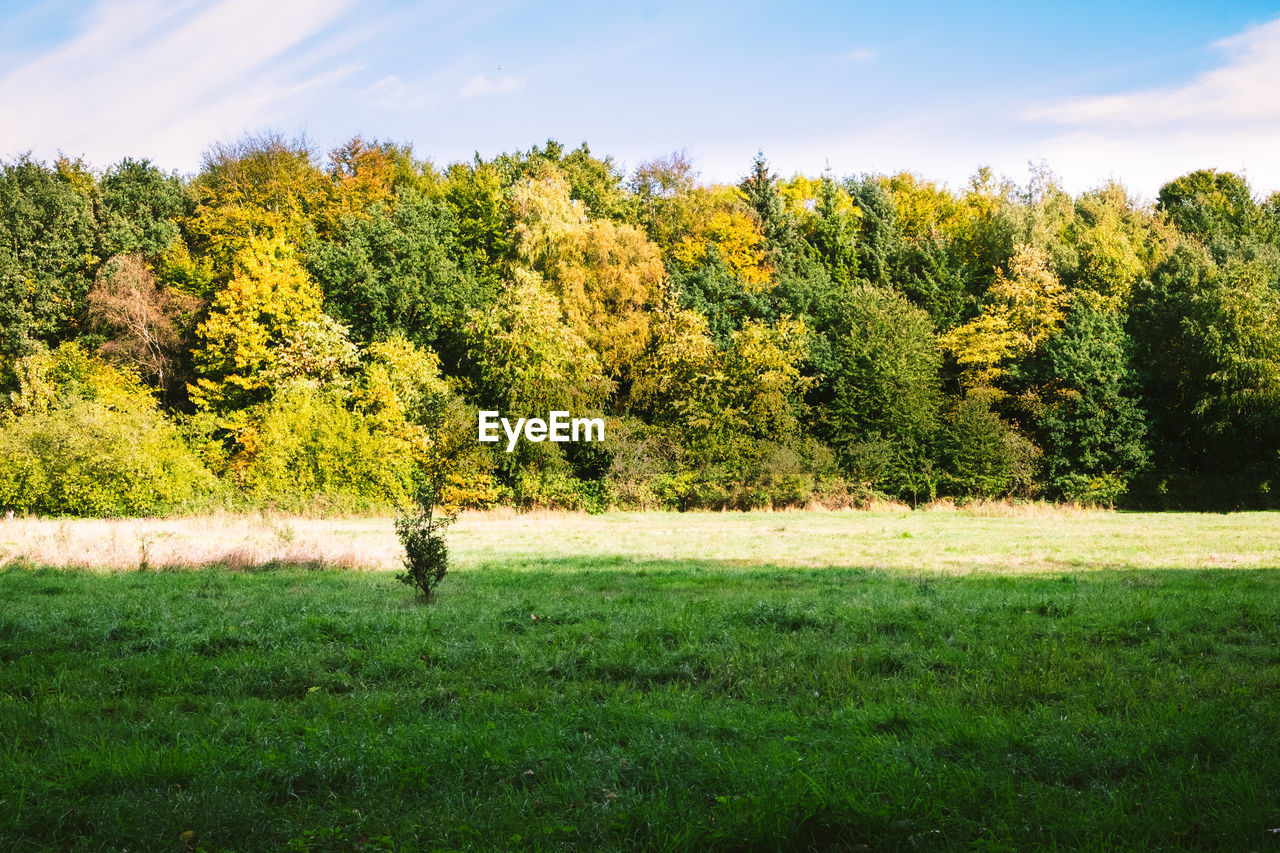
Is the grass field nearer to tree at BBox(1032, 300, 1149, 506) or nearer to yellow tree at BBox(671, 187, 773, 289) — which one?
tree at BBox(1032, 300, 1149, 506)

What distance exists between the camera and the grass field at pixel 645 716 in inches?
183

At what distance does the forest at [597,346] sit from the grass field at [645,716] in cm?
2818

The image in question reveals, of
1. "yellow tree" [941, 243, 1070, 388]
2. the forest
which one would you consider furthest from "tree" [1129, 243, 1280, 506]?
"yellow tree" [941, 243, 1070, 388]

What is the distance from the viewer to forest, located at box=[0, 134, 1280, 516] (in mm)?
42062

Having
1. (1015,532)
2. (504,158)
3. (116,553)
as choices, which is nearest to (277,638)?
(116,553)

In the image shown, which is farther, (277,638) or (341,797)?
(277,638)

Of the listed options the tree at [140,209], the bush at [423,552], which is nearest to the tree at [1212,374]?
the bush at [423,552]

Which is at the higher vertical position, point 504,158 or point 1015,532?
point 504,158

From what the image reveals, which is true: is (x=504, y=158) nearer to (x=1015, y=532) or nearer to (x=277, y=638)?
(x=1015, y=532)

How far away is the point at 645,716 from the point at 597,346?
41094 millimetres

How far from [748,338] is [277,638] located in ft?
127

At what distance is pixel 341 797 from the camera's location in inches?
200

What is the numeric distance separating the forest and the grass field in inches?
1109

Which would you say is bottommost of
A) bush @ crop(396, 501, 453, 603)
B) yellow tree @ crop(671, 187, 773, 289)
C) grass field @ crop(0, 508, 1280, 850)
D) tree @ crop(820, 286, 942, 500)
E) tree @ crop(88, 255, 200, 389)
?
grass field @ crop(0, 508, 1280, 850)
